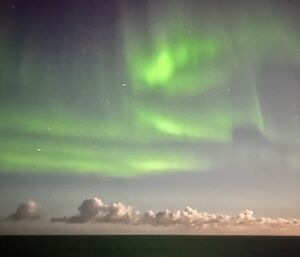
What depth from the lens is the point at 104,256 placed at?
57.4 m

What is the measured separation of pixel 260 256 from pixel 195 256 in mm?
10955

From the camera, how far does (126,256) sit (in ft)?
182

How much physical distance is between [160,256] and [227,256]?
11276 millimetres

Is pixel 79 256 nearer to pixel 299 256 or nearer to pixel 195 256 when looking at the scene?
pixel 195 256

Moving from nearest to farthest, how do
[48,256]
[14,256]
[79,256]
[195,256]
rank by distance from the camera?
[14,256] → [48,256] → [79,256] → [195,256]

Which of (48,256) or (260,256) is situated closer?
(48,256)

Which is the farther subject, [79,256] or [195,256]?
[195,256]

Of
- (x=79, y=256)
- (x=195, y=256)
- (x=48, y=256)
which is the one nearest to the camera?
(x=48, y=256)

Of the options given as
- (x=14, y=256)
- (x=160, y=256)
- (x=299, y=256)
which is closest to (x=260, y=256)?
(x=299, y=256)

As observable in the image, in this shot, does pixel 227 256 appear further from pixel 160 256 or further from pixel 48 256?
pixel 48 256

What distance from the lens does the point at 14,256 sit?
161 feet

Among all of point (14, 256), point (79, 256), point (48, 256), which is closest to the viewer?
point (14, 256)

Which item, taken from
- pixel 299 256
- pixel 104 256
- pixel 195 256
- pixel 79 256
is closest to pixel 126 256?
pixel 104 256

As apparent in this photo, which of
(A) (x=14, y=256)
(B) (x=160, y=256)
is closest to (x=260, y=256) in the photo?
(B) (x=160, y=256)
